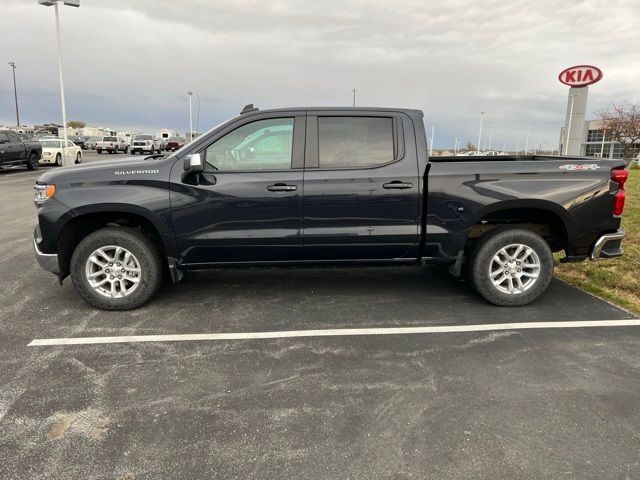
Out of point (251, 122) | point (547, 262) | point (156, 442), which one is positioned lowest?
point (156, 442)

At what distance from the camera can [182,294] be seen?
5.38m

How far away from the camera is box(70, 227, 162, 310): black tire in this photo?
472 centimetres

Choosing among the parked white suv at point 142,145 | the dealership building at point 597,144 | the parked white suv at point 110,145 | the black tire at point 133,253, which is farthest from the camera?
the dealership building at point 597,144

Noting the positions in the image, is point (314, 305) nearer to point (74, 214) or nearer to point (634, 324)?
point (74, 214)

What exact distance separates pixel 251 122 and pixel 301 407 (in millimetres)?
2773

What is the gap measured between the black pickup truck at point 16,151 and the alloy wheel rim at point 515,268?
21592mm

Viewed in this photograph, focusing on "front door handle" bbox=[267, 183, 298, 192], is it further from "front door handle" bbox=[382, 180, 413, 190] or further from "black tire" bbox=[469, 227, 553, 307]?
"black tire" bbox=[469, 227, 553, 307]

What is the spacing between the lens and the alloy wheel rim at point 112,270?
4.75m

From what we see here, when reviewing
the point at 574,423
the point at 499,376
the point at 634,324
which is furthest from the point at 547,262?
the point at 574,423

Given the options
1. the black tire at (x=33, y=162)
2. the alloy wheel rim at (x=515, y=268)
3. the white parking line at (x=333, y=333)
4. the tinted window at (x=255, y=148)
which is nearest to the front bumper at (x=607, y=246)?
the alloy wheel rim at (x=515, y=268)

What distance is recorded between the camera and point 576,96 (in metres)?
15.2

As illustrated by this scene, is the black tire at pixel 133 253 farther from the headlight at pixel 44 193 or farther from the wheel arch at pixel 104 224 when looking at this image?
the headlight at pixel 44 193

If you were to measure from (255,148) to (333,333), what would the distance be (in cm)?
190

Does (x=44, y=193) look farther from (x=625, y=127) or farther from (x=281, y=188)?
(x=625, y=127)
